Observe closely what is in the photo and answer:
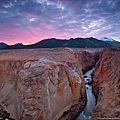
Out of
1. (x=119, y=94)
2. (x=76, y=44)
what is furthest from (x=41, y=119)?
(x=76, y=44)

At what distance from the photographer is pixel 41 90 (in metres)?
9.13

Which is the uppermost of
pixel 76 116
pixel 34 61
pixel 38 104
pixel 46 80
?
pixel 34 61

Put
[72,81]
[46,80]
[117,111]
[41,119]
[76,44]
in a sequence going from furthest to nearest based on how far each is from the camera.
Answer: [76,44] → [72,81] → [46,80] → [41,119] → [117,111]

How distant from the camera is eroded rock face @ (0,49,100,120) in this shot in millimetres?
9031

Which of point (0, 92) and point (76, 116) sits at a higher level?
point (0, 92)

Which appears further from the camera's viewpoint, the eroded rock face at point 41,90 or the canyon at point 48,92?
the eroded rock face at point 41,90

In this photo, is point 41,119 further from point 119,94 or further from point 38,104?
point 119,94

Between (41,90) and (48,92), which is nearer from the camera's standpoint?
(41,90)

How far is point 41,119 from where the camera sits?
29.1 feet

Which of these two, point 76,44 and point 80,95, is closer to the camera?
point 80,95

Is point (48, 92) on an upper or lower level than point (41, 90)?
lower

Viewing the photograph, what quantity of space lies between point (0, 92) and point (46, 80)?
231 inches

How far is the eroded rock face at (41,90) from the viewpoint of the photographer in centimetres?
903

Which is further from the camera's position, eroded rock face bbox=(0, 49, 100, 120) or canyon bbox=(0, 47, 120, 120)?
eroded rock face bbox=(0, 49, 100, 120)
